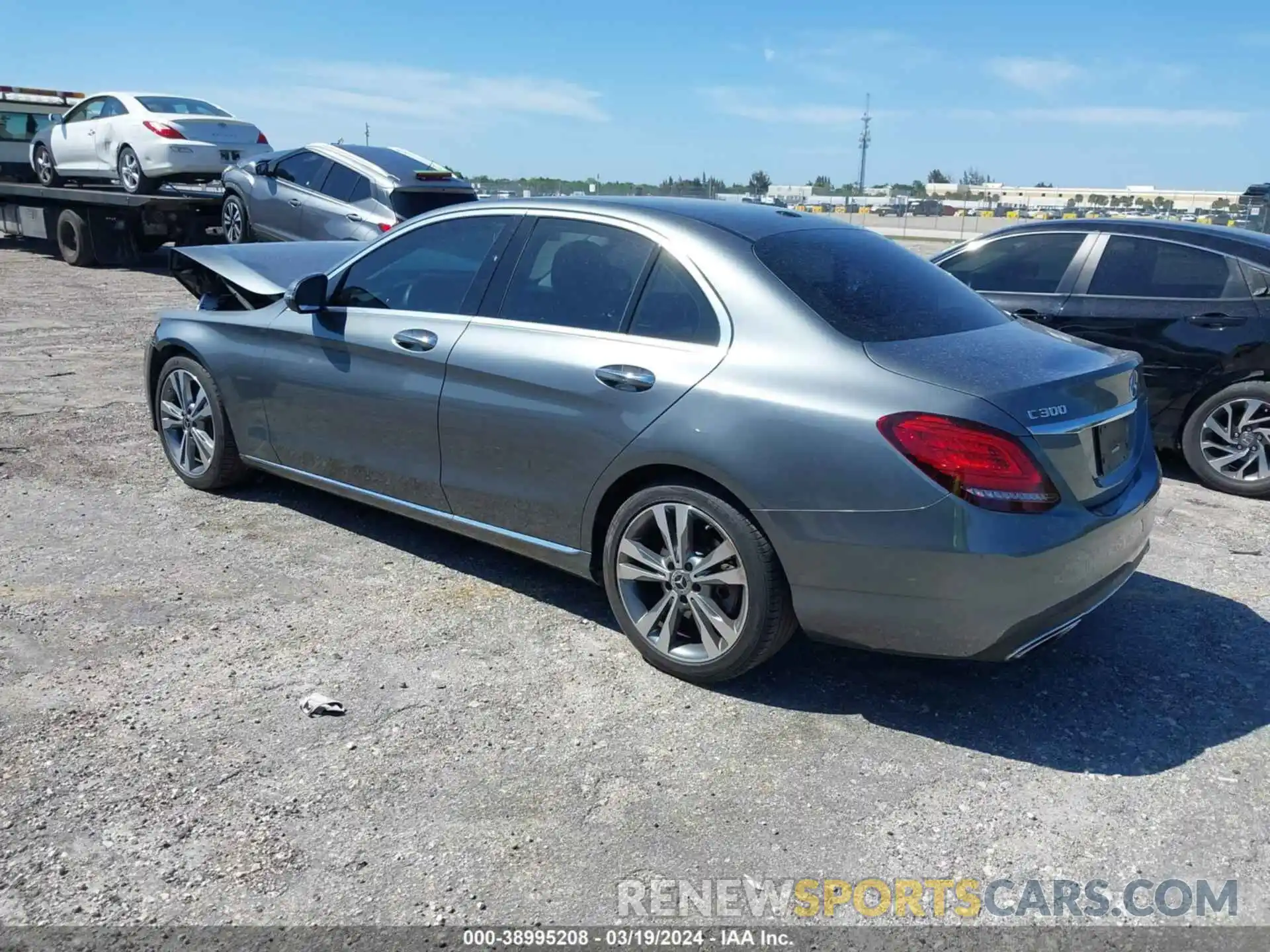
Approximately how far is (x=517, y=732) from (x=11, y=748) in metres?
1.56

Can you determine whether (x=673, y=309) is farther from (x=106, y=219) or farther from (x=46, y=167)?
(x=46, y=167)

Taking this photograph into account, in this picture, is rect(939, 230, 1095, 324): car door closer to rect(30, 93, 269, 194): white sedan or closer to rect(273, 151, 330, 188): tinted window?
rect(273, 151, 330, 188): tinted window


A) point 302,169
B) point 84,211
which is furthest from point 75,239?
point 302,169

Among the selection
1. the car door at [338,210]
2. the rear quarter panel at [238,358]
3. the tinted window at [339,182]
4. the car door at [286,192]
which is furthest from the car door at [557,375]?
the car door at [286,192]

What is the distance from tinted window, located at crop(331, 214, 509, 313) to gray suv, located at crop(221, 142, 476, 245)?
7317mm

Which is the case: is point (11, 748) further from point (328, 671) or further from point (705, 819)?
point (705, 819)

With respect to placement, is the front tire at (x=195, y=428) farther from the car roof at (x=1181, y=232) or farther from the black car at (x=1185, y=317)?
the car roof at (x=1181, y=232)

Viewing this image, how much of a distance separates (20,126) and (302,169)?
9.50 m

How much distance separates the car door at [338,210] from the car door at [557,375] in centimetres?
844

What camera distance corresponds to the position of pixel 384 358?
4648 millimetres

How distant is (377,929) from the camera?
2.60 meters

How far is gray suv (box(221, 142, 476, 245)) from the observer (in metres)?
12.3

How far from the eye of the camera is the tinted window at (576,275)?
4.04 meters

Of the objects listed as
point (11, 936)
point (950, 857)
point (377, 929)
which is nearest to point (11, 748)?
point (11, 936)
